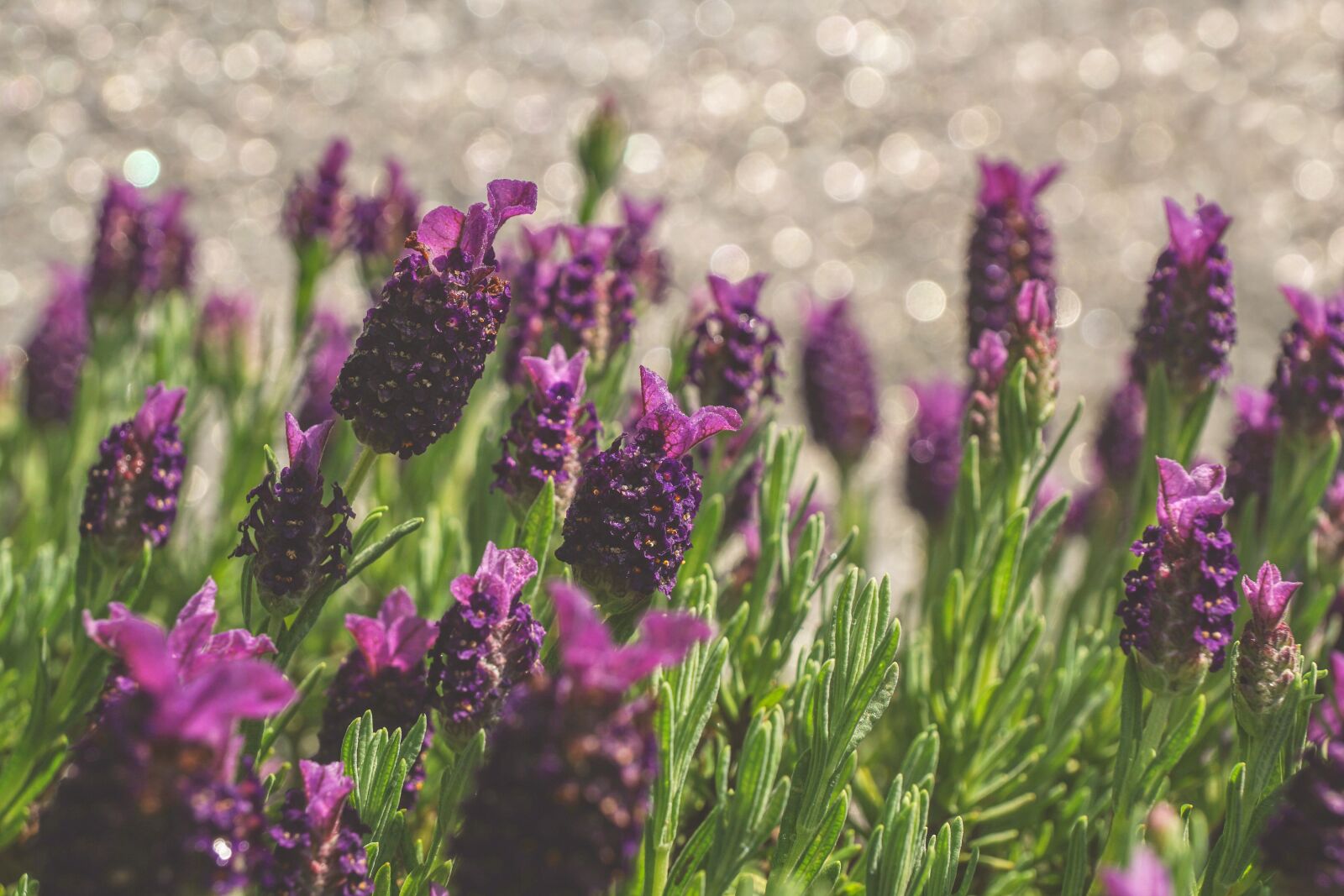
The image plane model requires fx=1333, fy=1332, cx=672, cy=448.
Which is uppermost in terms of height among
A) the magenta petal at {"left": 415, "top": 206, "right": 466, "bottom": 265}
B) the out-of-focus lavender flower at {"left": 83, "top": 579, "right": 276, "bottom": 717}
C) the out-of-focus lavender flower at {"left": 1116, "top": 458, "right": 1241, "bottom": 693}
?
the magenta petal at {"left": 415, "top": 206, "right": 466, "bottom": 265}

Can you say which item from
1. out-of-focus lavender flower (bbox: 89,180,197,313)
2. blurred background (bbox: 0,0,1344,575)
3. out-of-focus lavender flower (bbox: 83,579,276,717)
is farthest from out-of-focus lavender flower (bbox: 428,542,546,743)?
blurred background (bbox: 0,0,1344,575)

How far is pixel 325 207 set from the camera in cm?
179

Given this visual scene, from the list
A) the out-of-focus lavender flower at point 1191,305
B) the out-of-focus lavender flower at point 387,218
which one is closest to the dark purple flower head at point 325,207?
the out-of-focus lavender flower at point 387,218

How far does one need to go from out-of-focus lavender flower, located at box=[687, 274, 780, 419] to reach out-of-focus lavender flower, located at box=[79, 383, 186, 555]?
1.66 ft

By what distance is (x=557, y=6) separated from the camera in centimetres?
292

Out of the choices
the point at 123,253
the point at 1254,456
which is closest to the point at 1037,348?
the point at 1254,456

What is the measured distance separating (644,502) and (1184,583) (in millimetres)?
395

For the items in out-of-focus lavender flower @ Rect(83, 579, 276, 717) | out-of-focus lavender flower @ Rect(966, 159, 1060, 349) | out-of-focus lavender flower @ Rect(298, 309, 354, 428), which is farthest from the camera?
out-of-focus lavender flower @ Rect(298, 309, 354, 428)

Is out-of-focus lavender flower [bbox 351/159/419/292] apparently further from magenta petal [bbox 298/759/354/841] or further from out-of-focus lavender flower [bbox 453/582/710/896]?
out-of-focus lavender flower [bbox 453/582/710/896]

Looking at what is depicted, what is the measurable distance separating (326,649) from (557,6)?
5.67 ft

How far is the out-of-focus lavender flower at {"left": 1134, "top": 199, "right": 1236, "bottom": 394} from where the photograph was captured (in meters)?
1.27

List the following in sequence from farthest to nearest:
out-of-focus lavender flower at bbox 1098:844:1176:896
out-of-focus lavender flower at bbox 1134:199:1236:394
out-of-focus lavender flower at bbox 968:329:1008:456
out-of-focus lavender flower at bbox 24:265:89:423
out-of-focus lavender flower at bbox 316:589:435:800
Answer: out-of-focus lavender flower at bbox 24:265:89:423
out-of-focus lavender flower at bbox 968:329:1008:456
out-of-focus lavender flower at bbox 1134:199:1236:394
out-of-focus lavender flower at bbox 316:589:435:800
out-of-focus lavender flower at bbox 1098:844:1176:896

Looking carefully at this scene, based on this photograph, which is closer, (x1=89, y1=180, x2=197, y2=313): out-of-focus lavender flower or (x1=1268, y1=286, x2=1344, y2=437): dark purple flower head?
(x1=1268, y1=286, x2=1344, y2=437): dark purple flower head

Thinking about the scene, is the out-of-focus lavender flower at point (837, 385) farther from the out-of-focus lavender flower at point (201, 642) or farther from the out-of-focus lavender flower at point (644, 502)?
the out-of-focus lavender flower at point (201, 642)
